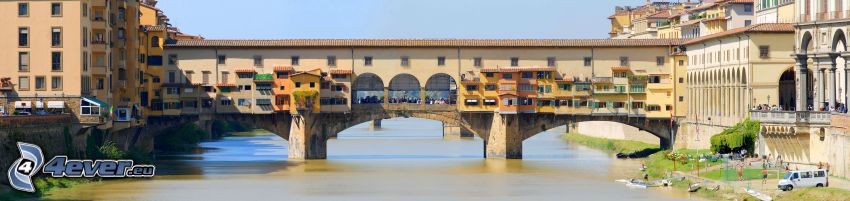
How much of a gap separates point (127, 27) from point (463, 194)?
24490mm

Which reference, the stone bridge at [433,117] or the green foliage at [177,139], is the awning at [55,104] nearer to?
the stone bridge at [433,117]

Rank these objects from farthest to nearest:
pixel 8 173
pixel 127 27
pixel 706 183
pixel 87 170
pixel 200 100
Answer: pixel 200 100
pixel 127 27
pixel 87 170
pixel 706 183
pixel 8 173

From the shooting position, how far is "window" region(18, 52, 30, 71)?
81.8 metres

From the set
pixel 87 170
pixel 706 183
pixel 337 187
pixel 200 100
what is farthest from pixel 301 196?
pixel 200 100

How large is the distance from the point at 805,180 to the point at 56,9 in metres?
35.4

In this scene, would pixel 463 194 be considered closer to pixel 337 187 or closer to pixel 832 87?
→ pixel 337 187

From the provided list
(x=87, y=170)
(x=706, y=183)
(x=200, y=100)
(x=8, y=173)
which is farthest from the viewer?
(x=200, y=100)

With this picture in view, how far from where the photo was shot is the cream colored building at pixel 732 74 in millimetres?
90438

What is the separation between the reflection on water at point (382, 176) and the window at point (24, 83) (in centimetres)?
664

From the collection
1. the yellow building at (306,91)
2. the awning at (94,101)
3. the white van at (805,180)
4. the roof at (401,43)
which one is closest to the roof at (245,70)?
the roof at (401,43)

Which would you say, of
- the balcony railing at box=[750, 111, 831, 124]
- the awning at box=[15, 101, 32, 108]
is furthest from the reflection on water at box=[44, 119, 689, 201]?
the awning at box=[15, 101, 32, 108]

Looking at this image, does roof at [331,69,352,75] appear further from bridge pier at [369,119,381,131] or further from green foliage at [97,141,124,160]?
bridge pier at [369,119,381,131]

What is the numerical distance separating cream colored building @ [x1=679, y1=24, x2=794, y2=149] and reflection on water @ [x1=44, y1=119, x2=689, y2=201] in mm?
5073

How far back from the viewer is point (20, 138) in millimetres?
70562
